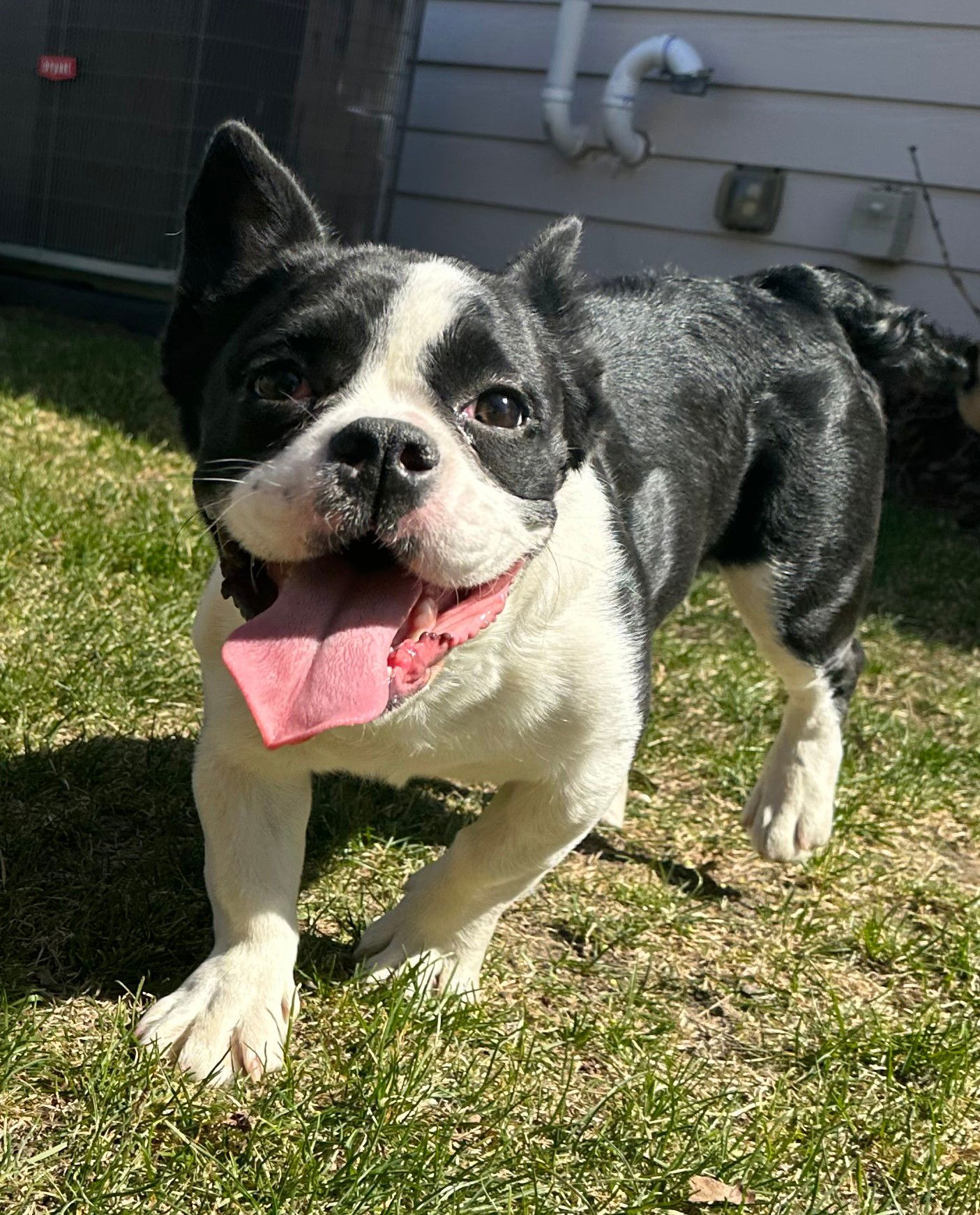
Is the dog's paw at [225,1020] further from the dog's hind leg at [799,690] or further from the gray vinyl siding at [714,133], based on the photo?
the gray vinyl siding at [714,133]

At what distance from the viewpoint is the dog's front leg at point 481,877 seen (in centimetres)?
274

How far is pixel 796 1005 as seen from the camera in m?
2.98

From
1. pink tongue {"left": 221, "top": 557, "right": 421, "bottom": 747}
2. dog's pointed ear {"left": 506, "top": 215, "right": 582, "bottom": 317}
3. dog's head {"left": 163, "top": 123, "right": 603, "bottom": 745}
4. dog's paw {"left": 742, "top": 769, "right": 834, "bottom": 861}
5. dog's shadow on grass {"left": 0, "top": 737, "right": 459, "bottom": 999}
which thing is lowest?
dog's shadow on grass {"left": 0, "top": 737, "right": 459, "bottom": 999}

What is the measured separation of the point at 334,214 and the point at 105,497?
383cm

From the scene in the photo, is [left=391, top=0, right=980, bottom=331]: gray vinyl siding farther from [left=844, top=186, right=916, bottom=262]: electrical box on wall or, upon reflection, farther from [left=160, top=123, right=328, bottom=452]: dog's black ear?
[left=160, top=123, right=328, bottom=452]: dog's black ear

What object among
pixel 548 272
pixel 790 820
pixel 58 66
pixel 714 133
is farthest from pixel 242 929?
pixel 58 66

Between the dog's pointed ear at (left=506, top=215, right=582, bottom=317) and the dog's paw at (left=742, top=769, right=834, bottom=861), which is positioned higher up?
the dog's pointed ear at (left=506, top=215, right=582, bottom=317)

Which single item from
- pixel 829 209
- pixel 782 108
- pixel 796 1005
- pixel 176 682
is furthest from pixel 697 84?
pixel 796 1005

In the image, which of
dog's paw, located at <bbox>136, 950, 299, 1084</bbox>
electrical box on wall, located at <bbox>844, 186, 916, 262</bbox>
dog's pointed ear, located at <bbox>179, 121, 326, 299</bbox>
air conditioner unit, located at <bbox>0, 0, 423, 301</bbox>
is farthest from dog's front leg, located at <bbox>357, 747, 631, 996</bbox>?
air conditioner unit, located at <bbox>0, 0, 423, 301</bbox>

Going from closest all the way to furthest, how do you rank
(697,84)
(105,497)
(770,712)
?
1. (770,712)
2. (105,497)
3. (697,84)

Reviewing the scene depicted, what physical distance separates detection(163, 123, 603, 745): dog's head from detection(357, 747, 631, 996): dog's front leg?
475 millimetres

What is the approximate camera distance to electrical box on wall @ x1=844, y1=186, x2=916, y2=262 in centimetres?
701

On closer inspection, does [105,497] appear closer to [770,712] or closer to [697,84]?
[770,712]

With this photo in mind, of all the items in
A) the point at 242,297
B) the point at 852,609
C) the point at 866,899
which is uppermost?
the point at 242,297
